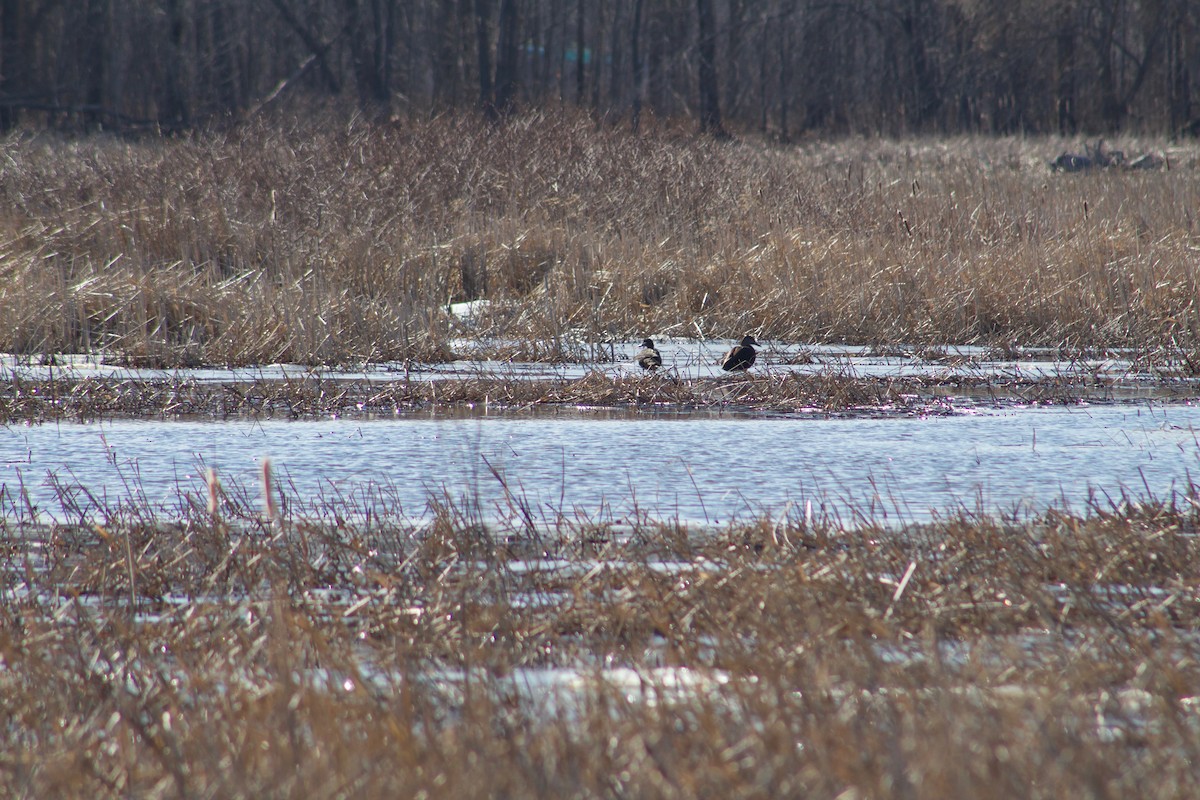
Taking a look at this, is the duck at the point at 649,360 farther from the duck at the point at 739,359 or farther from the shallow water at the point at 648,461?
the shallow water at the point at 648,461

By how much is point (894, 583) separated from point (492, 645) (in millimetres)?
1021

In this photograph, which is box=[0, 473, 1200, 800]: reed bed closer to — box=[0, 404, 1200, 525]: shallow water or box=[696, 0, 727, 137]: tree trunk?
box=[0, 404, 1200, 525]: shallow water

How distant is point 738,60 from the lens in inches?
1441

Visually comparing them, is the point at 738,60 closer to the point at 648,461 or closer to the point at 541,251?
the point at 541,251

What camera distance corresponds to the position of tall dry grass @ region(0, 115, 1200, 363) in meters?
8.34

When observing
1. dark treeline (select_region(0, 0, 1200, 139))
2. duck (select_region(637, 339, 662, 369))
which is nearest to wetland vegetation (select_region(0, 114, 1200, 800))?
duck (select_region(637, 339, 662, 369))

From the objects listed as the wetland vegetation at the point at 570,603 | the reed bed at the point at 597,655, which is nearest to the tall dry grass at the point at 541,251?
the wetland vegetation at the point at 570,603

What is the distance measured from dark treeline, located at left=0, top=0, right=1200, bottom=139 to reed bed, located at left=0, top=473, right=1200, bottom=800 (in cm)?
2652

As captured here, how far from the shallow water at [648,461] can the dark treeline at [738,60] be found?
24238mm

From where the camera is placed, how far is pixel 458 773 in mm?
2031

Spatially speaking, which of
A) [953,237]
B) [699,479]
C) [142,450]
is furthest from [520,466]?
[953,237]

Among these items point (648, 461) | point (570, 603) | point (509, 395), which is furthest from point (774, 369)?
point (570, 603)

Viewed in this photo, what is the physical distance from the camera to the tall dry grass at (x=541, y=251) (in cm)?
834

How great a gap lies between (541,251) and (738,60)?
2791 cm
